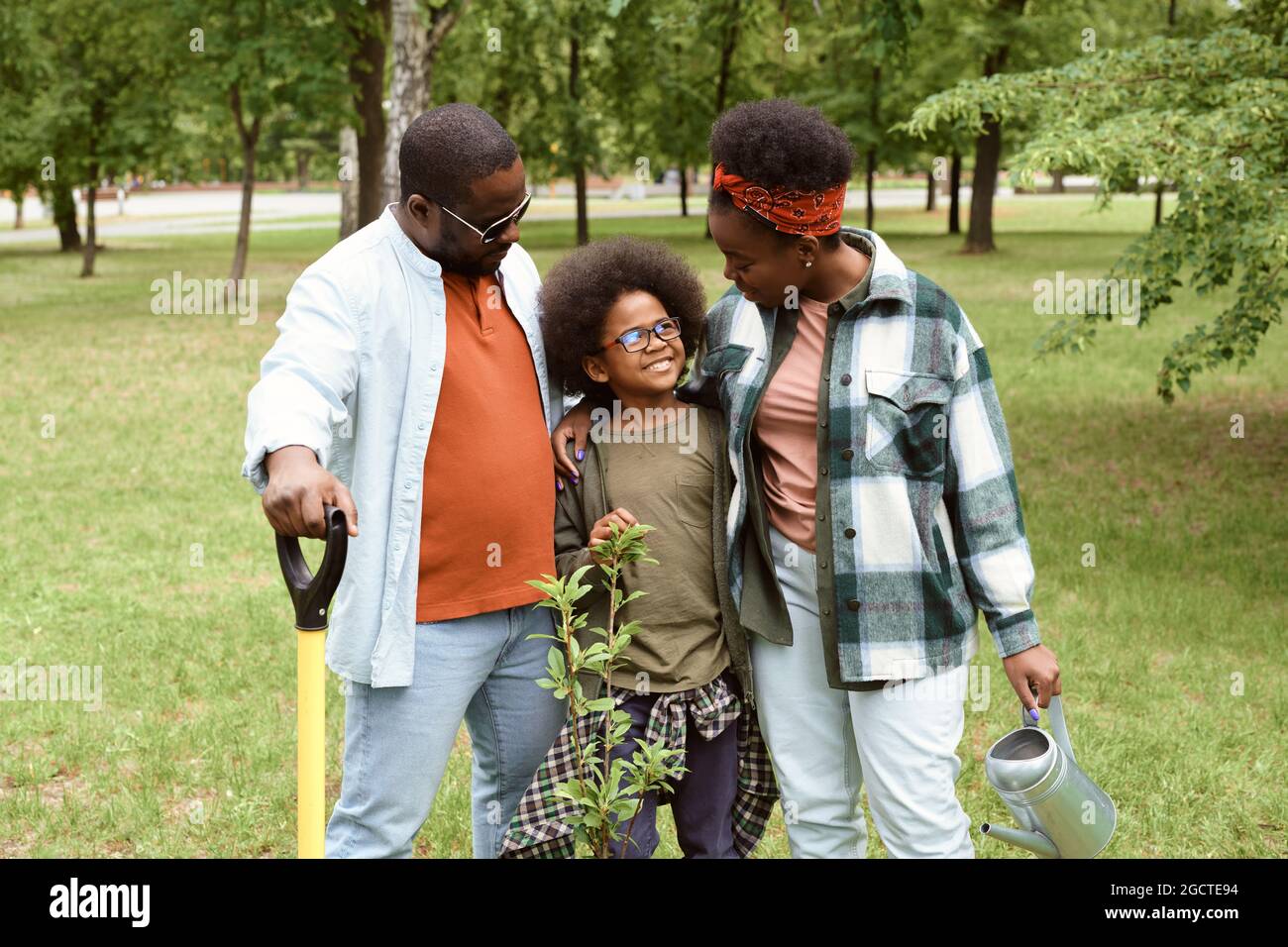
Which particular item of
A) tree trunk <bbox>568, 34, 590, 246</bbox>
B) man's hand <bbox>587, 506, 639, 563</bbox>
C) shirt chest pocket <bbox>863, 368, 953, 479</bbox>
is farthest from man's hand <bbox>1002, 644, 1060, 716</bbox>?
tree trunk <bbox>568, 34, 590, 246</bbox>

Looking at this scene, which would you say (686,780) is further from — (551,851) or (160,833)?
(160,833)

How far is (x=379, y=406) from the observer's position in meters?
2.54

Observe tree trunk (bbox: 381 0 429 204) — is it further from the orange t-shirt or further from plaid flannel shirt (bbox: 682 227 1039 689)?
plaid flannel shirt (bbox: 682 227 1039 689)

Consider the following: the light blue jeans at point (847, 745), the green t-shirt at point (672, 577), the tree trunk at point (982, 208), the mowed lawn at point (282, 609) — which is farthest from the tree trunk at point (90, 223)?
the light blue jeans at point (847, 745)

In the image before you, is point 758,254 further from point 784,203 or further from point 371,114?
point 371,114

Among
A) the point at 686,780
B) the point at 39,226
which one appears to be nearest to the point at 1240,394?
the point at 686,780

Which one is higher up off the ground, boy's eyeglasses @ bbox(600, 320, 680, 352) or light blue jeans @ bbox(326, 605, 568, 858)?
boy's eyeglasses @ bbox(600, 320, 680, 352)

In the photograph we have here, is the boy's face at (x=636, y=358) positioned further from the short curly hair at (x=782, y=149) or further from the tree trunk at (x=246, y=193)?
the tree trunk at (x=246, y=193)

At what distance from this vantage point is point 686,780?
2959 millimetres

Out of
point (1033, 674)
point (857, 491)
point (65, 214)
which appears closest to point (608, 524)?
point (857, 491)

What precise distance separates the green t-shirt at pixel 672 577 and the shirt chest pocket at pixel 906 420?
39 centimetres

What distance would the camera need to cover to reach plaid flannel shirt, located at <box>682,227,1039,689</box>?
266 centimetres

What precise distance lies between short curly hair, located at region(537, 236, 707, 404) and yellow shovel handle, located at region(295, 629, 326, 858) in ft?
3.08
